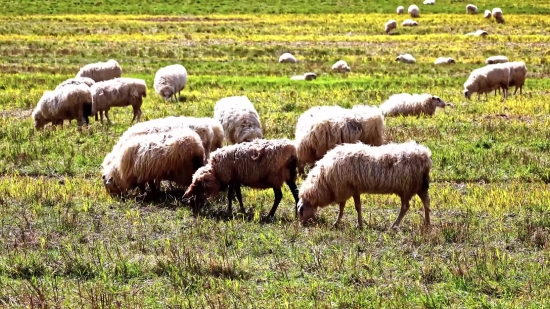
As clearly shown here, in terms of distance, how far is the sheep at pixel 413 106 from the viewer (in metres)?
21.3

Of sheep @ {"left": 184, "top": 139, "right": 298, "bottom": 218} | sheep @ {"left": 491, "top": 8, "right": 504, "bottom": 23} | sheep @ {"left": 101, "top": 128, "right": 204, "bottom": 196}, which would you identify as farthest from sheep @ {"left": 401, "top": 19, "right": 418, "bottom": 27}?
sheep @ {"left": 184, "top": 139, "right": 298, "bottom": 218}

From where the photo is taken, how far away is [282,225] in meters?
10.6

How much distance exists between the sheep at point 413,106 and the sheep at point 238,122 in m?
6.59

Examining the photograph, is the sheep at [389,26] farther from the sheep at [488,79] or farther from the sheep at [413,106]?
the sheep at [413,106]

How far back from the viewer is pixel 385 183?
1063 centimetres

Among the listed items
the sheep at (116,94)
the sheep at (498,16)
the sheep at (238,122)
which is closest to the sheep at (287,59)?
the sheep at (116,94)

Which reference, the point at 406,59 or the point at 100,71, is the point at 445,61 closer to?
the point at 406,59

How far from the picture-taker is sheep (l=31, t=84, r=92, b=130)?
18.9 metres

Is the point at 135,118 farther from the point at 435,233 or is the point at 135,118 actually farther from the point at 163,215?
the point at 435,233

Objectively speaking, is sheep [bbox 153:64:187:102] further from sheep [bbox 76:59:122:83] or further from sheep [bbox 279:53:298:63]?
sheep [bbox 279:53:298:63]

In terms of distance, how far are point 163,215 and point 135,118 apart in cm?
1003

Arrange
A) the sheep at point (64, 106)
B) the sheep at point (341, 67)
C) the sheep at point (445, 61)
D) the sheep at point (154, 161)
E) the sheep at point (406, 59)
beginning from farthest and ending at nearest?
the sheep at point (406, 59) → the sheep at point (445, 61) → the sheep at point (341, 67) → the sheep at point (64, 106) → the sheep at point (154, 161)

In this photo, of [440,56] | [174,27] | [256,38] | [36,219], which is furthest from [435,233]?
[174,27]

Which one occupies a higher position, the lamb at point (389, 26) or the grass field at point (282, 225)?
the grass field at point (282, 225)
